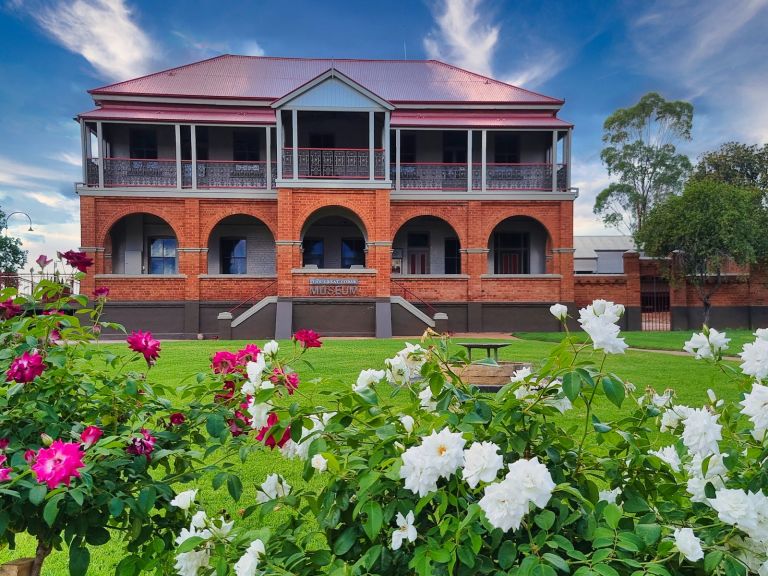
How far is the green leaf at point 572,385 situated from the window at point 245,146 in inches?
916

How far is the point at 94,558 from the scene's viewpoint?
3410 millimetres

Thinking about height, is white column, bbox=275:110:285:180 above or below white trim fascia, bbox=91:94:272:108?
below

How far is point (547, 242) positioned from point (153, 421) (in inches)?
880

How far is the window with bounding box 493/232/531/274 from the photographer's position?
2409cm

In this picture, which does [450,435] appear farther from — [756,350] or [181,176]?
[181,176]

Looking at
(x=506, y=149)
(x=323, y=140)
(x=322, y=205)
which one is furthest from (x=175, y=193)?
(x=506, y=149)

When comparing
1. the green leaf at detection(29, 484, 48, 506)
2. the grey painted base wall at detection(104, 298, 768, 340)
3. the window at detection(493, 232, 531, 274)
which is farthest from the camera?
the window at detection(493, 232, 531, 274)

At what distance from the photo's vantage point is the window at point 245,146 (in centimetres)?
2309

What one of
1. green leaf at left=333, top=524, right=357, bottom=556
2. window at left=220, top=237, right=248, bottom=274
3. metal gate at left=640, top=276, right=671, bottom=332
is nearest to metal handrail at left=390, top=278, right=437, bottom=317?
window at left=220, top=237, right=248, bottom=274

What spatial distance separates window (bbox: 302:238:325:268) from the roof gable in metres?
6.14

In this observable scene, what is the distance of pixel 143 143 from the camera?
22719mm

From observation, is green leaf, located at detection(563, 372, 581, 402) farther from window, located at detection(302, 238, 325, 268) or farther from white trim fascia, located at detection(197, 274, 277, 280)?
window, located at detection(302, 238, 325, 268)

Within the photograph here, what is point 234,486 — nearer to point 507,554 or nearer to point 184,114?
point 507,554

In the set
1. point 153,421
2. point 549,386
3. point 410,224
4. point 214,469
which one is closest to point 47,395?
point 153,421
